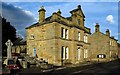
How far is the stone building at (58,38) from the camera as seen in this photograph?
37.0 metres

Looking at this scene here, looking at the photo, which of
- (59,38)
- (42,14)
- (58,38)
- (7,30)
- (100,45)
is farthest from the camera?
(100,45)

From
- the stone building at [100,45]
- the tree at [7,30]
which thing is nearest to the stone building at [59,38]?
the tree at [7,30]

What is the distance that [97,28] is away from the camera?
62125mm

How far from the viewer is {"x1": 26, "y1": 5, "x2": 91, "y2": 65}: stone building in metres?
37.0

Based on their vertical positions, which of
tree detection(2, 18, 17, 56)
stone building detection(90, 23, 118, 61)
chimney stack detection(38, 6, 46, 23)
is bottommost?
stone building detection(90, 23, 118, 61)

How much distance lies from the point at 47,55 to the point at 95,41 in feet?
92.5

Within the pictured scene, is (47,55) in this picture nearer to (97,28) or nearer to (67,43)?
(67,43)

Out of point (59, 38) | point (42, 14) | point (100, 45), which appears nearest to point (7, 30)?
point (42, 14)

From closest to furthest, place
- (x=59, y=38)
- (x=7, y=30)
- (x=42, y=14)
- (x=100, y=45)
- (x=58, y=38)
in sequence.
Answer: (x=58, y=38) < (x=59, y=38) < (x=42, y=14) < (x=7, y=30) < (x=100, y=45)

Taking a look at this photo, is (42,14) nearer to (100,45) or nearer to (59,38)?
(59,38)

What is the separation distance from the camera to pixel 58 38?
37.2 metres

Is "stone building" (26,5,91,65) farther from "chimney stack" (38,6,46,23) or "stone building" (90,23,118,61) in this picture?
"stone building" (90,23,118,61)

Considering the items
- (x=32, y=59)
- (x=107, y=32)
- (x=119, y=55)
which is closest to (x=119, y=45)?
(x=119, y=55)

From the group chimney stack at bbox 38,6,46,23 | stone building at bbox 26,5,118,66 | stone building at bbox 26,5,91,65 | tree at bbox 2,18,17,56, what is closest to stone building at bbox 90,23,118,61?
stone building at bbox 26,5,118,66
